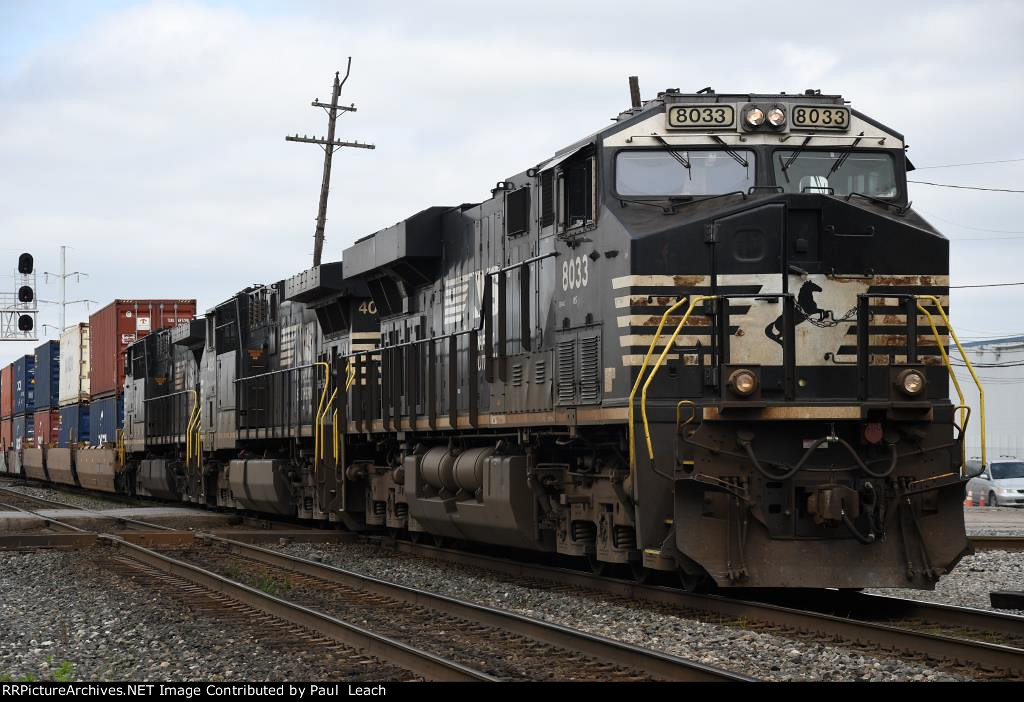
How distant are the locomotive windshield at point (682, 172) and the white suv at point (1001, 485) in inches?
829

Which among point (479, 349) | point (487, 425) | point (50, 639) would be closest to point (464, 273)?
point (479, 349)

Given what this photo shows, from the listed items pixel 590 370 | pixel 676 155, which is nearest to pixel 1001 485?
pixel 590 370

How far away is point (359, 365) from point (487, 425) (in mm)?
4477

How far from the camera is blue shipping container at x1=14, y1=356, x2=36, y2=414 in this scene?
44812 millimetres

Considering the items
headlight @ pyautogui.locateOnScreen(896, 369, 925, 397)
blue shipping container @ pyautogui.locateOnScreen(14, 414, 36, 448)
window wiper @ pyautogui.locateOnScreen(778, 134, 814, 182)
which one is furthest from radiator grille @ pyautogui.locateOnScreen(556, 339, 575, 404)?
blue shipping container @ pyautogui.locateOnScreen(14, 414, 36, 448)

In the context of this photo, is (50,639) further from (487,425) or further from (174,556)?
(174,556)

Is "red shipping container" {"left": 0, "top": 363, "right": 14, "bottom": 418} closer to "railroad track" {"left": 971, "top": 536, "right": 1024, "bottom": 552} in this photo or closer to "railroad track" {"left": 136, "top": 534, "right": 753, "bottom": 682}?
"railroad track" {"left": 136, "top": 534, "right": 753, "bottom": 682}

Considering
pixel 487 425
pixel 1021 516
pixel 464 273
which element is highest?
pixel 464 273

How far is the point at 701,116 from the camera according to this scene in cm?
1087

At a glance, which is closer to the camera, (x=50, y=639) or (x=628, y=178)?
(x=50, y=639)

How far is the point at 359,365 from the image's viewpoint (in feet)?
57.3

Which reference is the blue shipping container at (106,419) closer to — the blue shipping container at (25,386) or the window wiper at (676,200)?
the blue shipping container at (25,386)

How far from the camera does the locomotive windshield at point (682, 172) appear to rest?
10.8 metres
